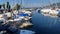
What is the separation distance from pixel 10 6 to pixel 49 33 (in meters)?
21.3

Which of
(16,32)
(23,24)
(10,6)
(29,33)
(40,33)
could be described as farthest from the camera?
(10,6)

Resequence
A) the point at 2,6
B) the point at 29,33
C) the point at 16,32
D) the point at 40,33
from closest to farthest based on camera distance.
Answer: the point at 29,33
the point at 16,32
the point at 40,33
the point at 2,6

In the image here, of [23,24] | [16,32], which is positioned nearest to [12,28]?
[16,32]

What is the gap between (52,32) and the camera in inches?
909

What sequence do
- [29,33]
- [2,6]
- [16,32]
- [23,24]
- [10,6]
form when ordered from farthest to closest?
[2,6]
[10,6]
[23,24]
[16,32]
[29,33]

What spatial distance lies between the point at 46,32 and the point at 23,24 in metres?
4.22

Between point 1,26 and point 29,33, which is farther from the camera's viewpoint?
point 1,26

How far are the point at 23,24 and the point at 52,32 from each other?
4929mm

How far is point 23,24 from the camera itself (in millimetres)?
25500

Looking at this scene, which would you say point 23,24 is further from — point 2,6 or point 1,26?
point 2,6

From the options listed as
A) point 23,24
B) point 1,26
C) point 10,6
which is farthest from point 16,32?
point 10,6

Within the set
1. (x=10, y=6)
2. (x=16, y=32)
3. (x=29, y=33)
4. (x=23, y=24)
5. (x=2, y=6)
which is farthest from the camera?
(x=2, y=6)

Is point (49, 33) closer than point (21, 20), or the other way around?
point (49, 33)

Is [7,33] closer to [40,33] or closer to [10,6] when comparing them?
[40,33]
